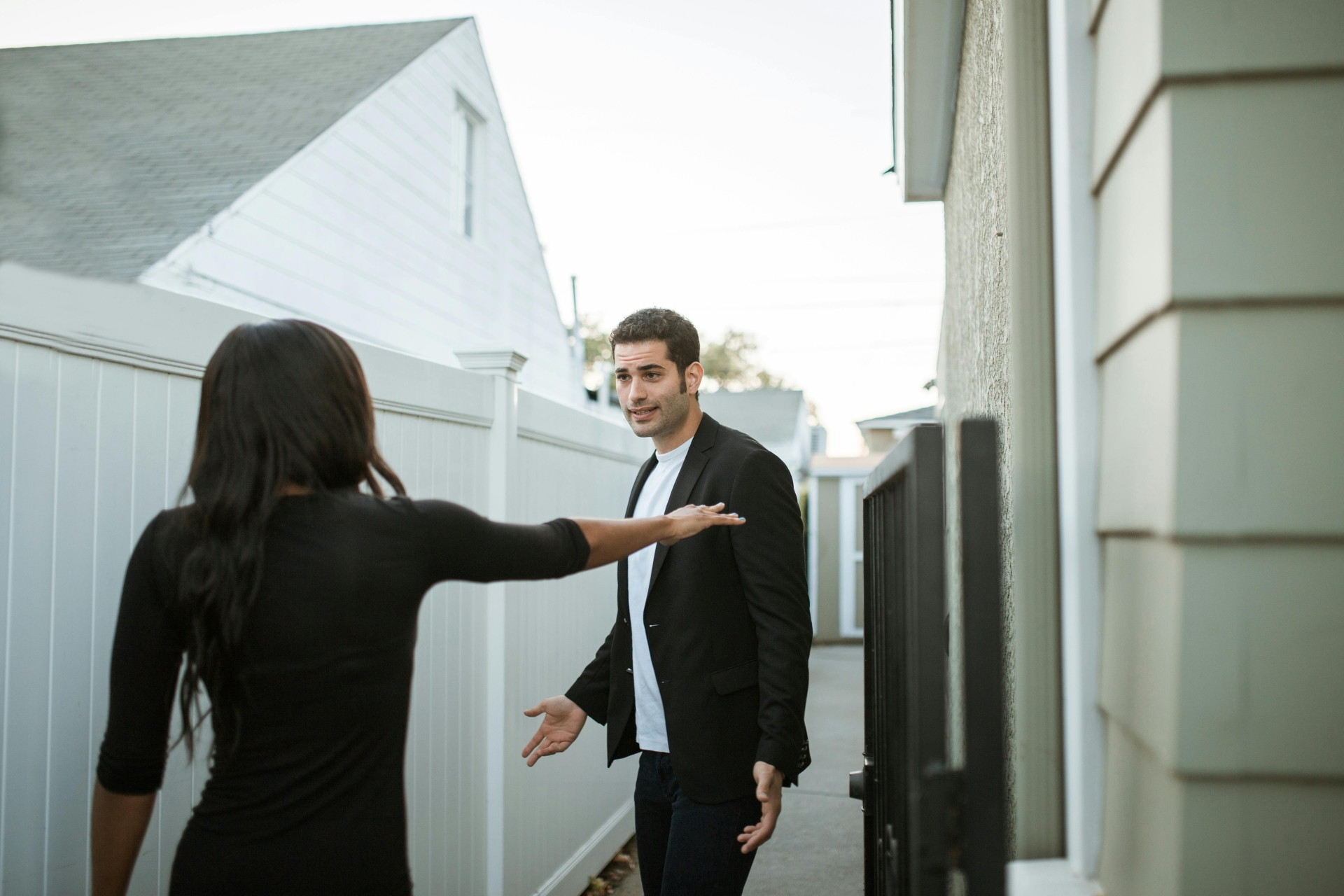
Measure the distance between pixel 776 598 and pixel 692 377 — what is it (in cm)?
78

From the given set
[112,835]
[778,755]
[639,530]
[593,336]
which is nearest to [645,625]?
[778,755]

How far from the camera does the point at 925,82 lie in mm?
3152

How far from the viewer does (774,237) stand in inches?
926

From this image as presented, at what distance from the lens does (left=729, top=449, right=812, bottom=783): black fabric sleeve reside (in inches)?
83.2

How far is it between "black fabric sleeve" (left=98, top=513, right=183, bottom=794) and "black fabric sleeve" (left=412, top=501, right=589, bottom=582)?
1.24 feet

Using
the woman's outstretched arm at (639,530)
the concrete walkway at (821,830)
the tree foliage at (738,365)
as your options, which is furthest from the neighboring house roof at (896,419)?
the tree foliage at (738,365)

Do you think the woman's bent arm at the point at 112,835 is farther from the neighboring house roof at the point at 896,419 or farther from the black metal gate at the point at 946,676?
the neighboring house roof at the point at 896,419

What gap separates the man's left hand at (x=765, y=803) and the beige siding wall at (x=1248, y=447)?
1.22 metres

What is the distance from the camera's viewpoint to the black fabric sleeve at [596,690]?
106 inches

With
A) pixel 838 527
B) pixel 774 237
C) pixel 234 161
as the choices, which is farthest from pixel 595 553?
pixel 774 237

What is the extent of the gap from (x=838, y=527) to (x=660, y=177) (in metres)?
10.4

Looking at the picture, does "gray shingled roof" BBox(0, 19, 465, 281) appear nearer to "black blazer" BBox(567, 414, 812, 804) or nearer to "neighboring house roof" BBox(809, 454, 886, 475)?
"black blazer" BBox(567, 414, 812, 804)

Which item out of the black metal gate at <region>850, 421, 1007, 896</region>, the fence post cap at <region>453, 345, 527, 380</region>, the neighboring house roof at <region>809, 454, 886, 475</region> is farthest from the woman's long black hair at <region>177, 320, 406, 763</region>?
the neighboring house roof at <region>809, 454, 886, 475</region>

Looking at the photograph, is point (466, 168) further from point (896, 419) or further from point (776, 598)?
point (896, 419)
